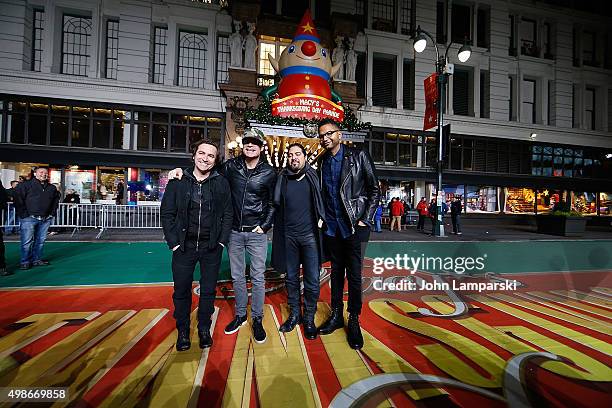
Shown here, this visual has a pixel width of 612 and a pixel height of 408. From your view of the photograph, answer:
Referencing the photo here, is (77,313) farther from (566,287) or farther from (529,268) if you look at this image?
(529,268)

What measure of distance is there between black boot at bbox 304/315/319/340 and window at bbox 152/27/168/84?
1753cm

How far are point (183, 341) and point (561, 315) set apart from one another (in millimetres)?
5037

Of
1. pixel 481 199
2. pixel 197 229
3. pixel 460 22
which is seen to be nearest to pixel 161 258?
pixel 197 229

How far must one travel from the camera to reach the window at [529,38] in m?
21.7

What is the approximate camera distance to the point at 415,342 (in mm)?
3238

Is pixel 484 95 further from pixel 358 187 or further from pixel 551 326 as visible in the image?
pixel 358 187

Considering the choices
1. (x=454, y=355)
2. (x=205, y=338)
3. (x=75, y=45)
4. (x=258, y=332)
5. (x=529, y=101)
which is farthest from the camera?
(x=529, y=101)

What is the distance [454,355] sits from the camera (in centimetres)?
296

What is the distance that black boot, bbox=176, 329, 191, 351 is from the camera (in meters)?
3.01

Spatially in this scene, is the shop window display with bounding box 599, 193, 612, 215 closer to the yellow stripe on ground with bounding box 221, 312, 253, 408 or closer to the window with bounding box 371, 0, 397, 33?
→ the window with bounding box 371, 0, 397, 33

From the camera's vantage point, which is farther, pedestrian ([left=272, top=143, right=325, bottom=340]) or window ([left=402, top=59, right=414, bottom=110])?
window ([left=402, top=59, right=414, bottom=110])

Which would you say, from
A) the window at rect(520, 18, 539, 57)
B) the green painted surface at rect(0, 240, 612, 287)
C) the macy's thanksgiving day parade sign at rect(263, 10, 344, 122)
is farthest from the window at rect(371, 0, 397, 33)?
the green painted surface at rect(0, 240, 612, 287)

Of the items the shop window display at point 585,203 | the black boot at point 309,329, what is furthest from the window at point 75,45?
the shop window display at point 585,203

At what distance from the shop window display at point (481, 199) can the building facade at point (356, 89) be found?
11 cm
